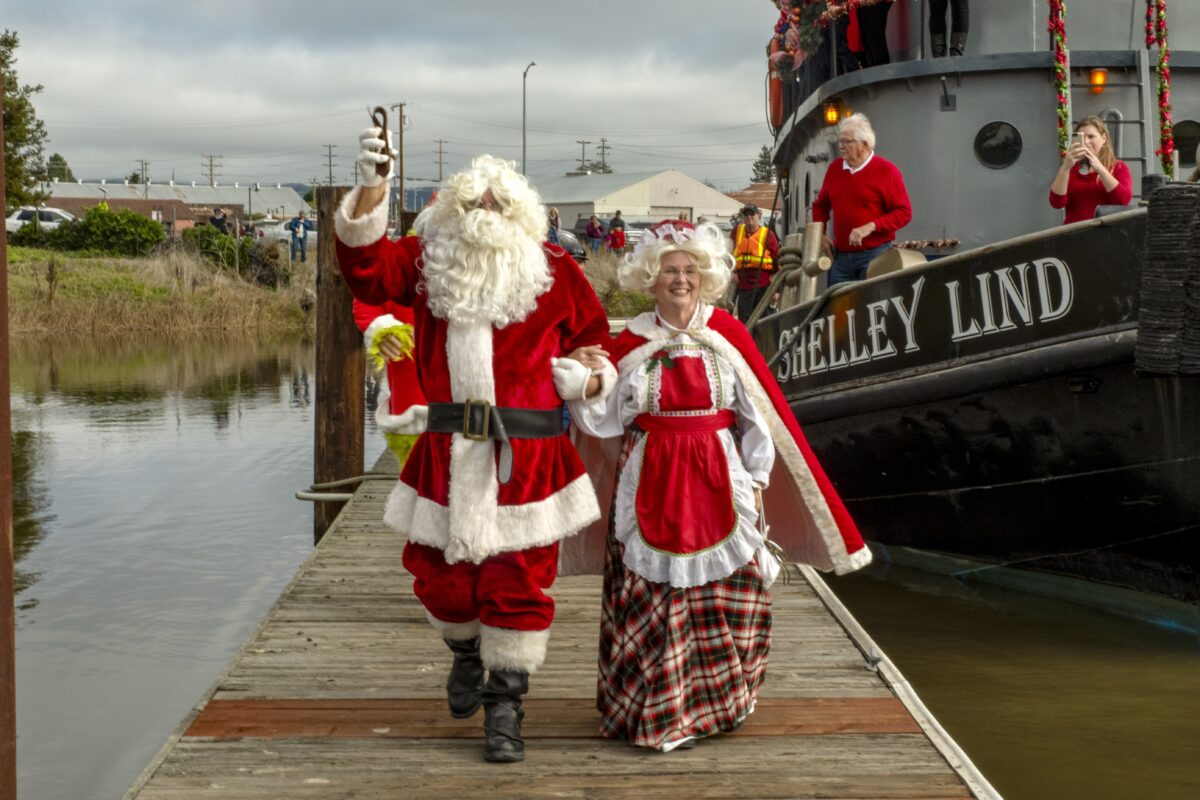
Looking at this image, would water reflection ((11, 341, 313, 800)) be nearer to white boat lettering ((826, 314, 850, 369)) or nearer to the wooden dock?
the wooden dock

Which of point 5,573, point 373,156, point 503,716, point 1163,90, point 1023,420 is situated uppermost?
point 1163,90

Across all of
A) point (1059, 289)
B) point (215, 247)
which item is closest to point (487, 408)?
point (1059, 289)

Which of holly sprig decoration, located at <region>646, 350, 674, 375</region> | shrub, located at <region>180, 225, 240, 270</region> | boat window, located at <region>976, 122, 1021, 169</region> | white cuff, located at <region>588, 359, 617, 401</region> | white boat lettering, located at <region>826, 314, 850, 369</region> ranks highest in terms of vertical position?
shrub, located at <region>180, 225, 240, 270</region>

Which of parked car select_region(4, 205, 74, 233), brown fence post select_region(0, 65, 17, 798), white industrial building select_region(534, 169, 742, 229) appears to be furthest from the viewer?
white industrial building select_region(534, 169, 742, 229)

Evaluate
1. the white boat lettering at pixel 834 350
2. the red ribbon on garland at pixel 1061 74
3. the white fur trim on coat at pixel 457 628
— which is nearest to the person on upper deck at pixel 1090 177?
the red ribbon on garland at pixel 1061 74

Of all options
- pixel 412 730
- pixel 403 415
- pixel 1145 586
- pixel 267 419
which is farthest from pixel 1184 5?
pixel 267 419

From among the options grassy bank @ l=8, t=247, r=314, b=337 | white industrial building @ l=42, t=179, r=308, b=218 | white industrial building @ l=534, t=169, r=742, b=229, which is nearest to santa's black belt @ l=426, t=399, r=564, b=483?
grassy bank @ l=8, t=247, r=314, b=337

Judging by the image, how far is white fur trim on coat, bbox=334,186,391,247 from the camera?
3.67 metres

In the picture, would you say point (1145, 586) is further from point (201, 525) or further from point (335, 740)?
point (201, 525)

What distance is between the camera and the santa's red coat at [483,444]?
368 cm

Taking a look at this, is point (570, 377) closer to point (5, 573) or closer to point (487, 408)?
point (487, 408)

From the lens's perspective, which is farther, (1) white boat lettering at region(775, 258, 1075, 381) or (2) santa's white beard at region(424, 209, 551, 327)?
(1) white boat lettering at region(775, 258, 1075, 381)

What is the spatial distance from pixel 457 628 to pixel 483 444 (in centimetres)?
51

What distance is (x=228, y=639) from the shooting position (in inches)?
310
